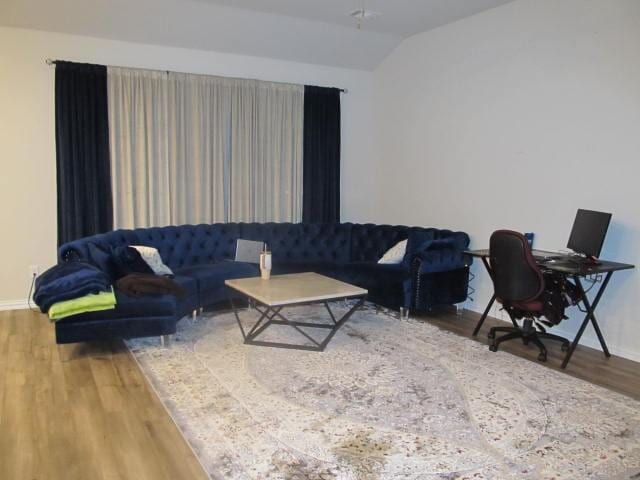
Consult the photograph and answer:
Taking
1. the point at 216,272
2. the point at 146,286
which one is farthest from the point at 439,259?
the point at 146,286

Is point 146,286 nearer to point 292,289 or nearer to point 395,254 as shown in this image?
point 292,289

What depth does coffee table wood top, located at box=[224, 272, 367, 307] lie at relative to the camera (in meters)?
3.84

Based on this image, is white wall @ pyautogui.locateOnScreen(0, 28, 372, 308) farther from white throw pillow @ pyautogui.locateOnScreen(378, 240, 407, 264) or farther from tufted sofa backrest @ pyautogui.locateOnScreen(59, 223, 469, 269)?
white throw pillow @ pyautogui.locateOnScreen(378, 240, 407, 264)

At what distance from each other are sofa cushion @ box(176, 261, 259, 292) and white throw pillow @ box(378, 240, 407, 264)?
1.41 m

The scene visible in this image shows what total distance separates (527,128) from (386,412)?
318 centimetres

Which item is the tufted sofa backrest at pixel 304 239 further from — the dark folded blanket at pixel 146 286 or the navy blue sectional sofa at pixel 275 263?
the dark folded blanket at pixel 146 286

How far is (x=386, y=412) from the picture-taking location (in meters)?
3.04

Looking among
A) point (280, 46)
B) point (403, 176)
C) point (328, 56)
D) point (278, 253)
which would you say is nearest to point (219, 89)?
point (280, 46)

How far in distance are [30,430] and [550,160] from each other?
451 cm

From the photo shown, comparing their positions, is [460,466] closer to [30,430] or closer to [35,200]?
[30,430]

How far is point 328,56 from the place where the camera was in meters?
6.41

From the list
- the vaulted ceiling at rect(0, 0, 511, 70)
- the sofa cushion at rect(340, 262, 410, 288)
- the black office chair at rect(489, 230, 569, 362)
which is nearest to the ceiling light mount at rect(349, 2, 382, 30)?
the vaulted ceiling at rect(0, 0, 511, 70)

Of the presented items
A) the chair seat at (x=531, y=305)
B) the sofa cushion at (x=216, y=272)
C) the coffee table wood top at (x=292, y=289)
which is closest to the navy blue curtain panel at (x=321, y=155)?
the sofa cushion at (x=216, y=272)

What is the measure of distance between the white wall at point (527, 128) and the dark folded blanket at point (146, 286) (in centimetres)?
320
